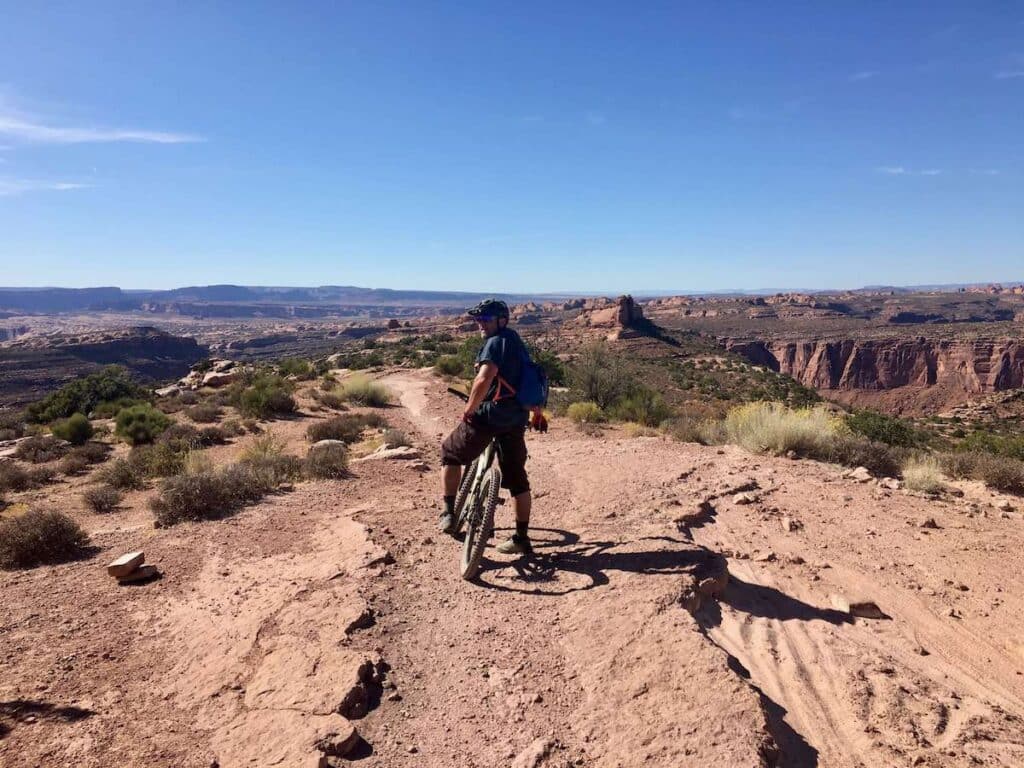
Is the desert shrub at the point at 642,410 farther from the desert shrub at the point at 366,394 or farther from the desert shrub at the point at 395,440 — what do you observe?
the desert shrub at the point at 366,394

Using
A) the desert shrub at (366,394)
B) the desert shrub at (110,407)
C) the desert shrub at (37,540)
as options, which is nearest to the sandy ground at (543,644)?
the desert shrub at (37,540)

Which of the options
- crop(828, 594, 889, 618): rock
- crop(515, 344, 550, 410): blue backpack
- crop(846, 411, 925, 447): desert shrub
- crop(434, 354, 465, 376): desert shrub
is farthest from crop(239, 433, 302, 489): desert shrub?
crop(434, 354, 465, 376): desert shrub

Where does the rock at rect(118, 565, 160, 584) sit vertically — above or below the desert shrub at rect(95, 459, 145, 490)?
above

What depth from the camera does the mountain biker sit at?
473 centimetres

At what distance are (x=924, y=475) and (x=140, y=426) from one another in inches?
590

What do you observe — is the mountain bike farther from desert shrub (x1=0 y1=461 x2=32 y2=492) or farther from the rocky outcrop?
the rocky outcrop

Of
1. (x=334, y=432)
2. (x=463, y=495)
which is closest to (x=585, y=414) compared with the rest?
(x=334, y=432)

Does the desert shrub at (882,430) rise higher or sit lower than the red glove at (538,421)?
lower

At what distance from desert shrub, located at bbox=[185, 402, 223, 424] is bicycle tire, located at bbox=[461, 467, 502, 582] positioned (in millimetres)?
12725

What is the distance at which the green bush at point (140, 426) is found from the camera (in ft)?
43.2

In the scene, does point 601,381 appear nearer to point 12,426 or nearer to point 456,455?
point 456,455

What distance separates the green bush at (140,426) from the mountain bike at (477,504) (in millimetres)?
10768

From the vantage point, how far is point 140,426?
1330 centimetres

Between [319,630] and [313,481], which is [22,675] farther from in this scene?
[313,481]
